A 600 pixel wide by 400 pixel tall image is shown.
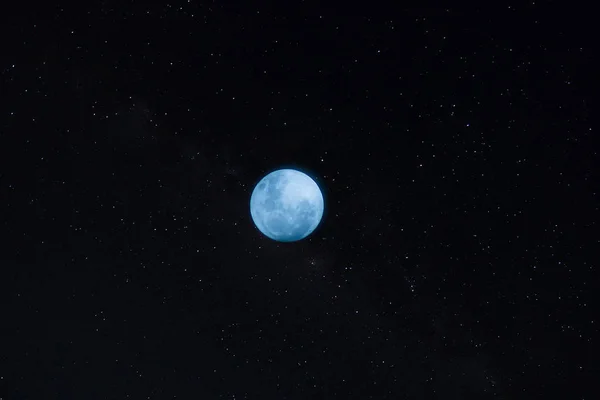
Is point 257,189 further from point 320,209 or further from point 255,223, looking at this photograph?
point 320,209

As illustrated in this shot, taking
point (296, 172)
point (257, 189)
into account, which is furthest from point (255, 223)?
point (296, 172)

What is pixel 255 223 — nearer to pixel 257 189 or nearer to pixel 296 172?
pixel 257 189

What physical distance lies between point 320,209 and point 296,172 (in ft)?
1.27

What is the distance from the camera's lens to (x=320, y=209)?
3.96 m

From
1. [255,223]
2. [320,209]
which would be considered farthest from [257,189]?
[320,209]

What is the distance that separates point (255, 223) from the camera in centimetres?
395

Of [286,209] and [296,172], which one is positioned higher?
[296,172]

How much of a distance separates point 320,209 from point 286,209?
1.22 feet

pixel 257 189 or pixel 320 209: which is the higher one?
pixel 257 189

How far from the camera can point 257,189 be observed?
12.9ft

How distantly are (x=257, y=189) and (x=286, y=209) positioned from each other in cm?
36

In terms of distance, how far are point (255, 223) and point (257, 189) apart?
0.98 feet
